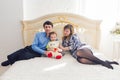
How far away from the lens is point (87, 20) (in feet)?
11.7

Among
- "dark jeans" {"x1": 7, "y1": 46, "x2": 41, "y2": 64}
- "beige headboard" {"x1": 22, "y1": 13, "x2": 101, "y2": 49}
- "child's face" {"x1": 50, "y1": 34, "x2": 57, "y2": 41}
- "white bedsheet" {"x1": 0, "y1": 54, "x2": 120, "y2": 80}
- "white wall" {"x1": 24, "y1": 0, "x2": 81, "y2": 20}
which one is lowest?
"white bedsheet" {"x1": 0, "y1": 54, "x2": 120, "y2": 80}

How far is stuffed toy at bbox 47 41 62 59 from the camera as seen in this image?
9.01 ft

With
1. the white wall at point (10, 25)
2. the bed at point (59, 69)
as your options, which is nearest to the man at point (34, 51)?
the bed at point (59, 69)

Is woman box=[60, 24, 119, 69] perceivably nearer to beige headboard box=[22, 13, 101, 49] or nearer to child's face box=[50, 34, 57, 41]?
child's face box=[50, 34, 57, 41]

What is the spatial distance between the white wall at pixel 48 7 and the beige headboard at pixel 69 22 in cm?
20

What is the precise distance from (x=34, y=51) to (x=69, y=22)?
0.89m

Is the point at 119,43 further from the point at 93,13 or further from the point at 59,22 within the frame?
the point at 59,22

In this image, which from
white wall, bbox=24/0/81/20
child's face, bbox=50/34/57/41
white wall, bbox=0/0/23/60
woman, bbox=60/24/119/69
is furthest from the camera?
white wall, bbox=24/0/81/20

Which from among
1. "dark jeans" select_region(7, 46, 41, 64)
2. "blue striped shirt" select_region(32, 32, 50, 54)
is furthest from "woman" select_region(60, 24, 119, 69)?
"dark jeans" select_region(7, 46, 41, 64)

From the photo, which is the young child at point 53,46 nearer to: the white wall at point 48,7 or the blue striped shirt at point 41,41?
the blue striped shirt at point 41,41

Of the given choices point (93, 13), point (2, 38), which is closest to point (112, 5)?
point (93, 13)

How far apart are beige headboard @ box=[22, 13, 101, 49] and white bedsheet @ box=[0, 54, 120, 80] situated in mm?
1133

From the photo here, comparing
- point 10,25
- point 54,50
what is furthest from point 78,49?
point 10,25

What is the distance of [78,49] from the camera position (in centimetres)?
281
